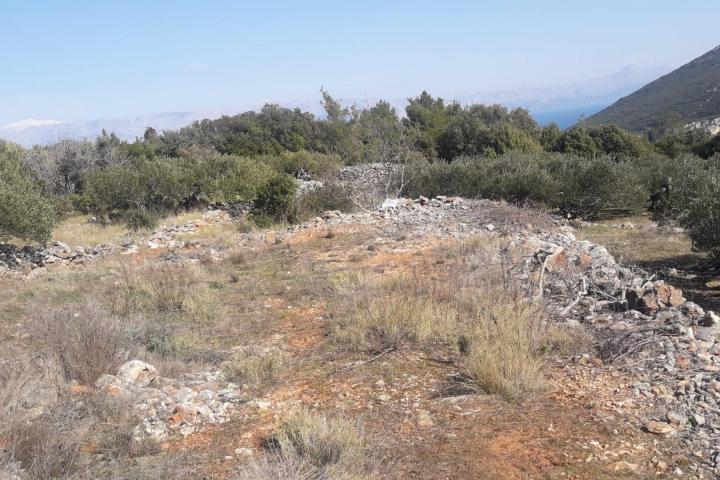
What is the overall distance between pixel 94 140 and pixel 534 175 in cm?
2572

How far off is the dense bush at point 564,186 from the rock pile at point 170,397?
12.4 m

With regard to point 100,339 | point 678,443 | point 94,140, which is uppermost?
point 94,140

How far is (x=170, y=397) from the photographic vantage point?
4.30 meters

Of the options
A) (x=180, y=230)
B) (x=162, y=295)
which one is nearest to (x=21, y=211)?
(x=180, y=230)

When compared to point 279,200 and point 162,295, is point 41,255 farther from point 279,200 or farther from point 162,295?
point 162,295

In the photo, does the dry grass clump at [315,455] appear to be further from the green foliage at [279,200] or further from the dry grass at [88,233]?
the dry grass at [88,233]

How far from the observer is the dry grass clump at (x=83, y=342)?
4508mm

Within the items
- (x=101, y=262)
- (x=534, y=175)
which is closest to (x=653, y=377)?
(x=101, y=262)

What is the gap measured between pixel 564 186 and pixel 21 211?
47.4 feet

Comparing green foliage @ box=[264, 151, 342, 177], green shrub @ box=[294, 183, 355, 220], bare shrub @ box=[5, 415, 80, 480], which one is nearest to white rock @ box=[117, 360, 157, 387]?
bare shrub @ box=[5, 415, 80, 480]

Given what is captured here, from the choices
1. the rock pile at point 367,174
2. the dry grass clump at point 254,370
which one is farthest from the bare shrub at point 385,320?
the rock pile at point 367,174

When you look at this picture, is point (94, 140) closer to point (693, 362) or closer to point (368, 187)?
point (368, 187)

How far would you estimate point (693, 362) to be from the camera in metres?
4.14

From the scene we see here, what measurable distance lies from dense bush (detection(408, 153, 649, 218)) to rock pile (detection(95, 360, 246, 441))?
489 inches
